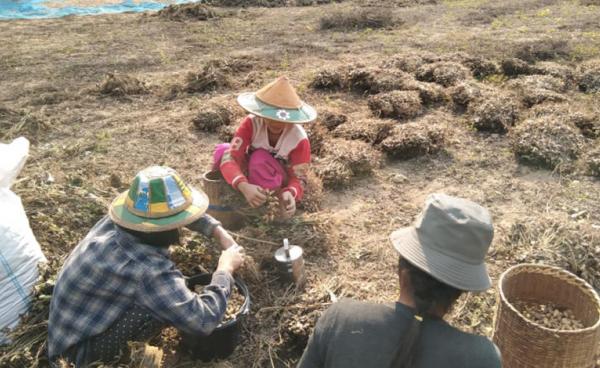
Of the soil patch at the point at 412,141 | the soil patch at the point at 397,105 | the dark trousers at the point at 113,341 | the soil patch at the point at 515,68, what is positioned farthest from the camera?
the soil patch at the point at 515,68

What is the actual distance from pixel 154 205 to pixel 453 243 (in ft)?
4.19

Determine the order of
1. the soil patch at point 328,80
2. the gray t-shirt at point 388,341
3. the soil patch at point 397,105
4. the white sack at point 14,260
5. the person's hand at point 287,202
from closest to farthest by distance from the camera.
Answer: the gray t-shirt at point 388,341 < the white sack at point 14,260 < the person's hand at point 287,202 < the soil patch at point 397,105 < the soil patch at point 328,80

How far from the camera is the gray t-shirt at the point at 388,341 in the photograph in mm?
1572

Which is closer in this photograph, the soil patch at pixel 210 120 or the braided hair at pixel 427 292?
the braided hair at pixel 427 292

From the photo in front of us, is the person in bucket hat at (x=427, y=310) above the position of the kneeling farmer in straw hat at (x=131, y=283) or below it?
above

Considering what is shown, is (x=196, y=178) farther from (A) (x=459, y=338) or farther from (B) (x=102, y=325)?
(A) (x=459, y=338)

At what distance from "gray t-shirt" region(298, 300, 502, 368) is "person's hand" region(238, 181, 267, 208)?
6.20 ft

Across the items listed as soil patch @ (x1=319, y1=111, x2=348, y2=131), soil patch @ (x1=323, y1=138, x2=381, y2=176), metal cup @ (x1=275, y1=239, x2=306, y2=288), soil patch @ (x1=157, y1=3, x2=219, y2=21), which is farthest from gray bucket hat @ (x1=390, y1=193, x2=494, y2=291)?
soil patch @ (x1=157, y1=3, x2=219, y2=21)

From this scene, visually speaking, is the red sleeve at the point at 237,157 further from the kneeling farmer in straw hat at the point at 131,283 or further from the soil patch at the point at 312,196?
the kneeling farmer in straw hat at the point at 131,283

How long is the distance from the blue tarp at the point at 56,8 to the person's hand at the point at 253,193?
11.1 metres

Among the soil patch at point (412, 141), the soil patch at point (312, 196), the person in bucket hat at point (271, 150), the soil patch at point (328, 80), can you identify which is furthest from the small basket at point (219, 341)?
the soil patch at point (328, 80)

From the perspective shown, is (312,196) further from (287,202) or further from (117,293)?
(117,293)

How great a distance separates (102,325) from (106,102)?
16.4 ft

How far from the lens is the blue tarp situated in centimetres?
1230
